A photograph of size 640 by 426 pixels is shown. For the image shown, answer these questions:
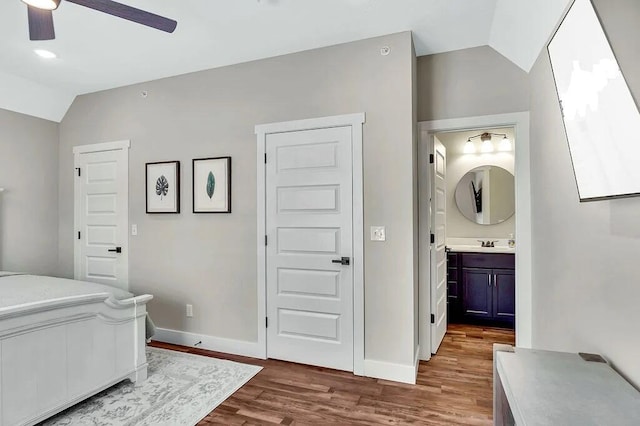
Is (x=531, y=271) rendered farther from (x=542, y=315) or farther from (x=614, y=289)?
(x=614, y=289)

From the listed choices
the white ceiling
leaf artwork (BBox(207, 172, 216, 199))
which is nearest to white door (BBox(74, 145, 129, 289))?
the white ceiling

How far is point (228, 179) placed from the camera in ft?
10.3

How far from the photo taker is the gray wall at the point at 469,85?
2719 millimetres

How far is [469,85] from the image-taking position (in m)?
2.85

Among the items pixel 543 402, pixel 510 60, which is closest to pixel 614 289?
pixel 543 402

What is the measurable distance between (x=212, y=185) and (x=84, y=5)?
1.65 metres

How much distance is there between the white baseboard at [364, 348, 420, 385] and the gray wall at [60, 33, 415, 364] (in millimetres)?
61

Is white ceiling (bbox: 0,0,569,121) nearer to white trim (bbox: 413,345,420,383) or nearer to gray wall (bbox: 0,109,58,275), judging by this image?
gray wall (bbox: 0,109,58,275)

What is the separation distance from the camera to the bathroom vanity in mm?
3816

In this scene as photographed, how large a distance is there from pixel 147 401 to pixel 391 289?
6.20 ft

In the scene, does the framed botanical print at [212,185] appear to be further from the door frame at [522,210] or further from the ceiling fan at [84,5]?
the door frame at [522,210]

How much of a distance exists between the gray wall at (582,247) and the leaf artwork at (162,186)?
3257 mm

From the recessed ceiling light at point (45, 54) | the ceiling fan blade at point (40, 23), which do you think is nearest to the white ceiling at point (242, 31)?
the recessed ceiling light at point (45, 54)

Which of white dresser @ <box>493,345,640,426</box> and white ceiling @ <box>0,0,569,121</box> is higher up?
white ceiling @ <box>0,0,569,121</box>
